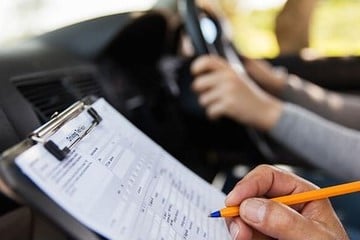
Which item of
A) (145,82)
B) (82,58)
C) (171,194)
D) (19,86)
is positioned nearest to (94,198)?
(171,194)

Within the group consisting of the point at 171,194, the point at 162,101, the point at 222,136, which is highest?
the point at 171,194

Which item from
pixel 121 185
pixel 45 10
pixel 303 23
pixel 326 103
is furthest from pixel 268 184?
pixel 303 23

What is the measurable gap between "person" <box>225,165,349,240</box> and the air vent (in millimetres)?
202

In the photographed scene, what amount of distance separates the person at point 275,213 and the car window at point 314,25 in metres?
1.26

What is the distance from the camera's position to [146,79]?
105cm

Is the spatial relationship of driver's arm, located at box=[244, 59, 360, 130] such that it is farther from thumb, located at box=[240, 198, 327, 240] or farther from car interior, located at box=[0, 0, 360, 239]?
thumb, located at box=[240, 198, 327, 240]

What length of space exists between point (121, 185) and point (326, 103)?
904mm

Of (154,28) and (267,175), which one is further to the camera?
(154,28)

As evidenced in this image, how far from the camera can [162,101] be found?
107cm

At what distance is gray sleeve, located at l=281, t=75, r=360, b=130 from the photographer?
3.94 ft

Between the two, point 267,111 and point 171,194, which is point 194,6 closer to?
point 267,111

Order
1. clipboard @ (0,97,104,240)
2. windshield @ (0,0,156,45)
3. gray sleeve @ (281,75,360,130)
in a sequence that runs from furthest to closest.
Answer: windshield @ (0,0,156,45) < gray sleeve @ (281,75,360,130) < clipboard @ (0,97,104,240)

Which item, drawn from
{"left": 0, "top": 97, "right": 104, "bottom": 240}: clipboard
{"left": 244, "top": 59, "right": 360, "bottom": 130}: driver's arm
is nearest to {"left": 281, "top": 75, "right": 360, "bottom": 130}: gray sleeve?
{"left": 244, "top": 59, "right": 360, "bottom": 130}: driver's arm

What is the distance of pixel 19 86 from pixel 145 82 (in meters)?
0.44
